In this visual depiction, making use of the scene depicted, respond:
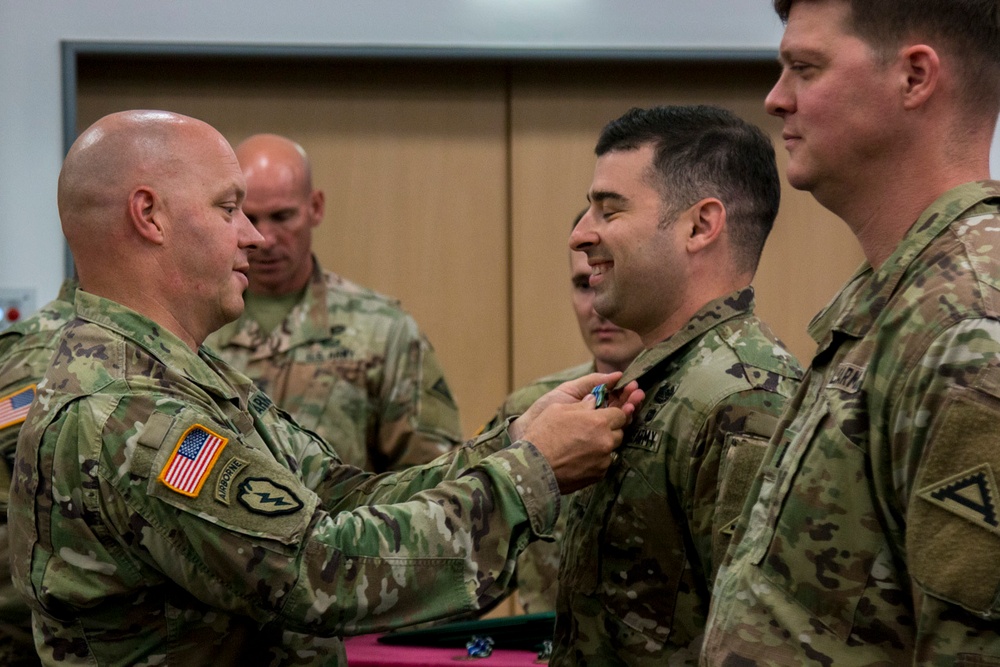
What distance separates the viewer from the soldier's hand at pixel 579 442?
1848 mm

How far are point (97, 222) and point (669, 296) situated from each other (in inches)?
37.3

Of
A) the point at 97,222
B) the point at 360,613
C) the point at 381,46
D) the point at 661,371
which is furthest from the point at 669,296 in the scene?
the point at 381,46

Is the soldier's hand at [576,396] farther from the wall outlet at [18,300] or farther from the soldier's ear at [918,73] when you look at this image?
the wall outlet at [18,300]

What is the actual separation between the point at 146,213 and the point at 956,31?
1.23 metres

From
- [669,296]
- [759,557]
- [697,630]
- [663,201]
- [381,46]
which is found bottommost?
[697,630]

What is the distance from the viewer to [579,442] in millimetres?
1851

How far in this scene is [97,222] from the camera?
6.22 feet

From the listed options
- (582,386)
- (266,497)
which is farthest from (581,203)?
(266,497)

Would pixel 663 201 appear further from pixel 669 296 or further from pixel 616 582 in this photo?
pixel 616 582

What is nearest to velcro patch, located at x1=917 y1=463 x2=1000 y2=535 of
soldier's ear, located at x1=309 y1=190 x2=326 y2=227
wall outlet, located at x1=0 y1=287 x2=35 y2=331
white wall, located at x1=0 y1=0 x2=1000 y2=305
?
soldier's ear, located at x1=309 y1=190 x2=326 y2=227

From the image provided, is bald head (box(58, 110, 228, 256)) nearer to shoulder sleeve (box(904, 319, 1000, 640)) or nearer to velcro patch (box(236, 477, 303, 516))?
velcro patch (box(236, 477, 303, 516))

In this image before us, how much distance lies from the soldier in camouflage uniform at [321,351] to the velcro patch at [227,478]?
1810mm

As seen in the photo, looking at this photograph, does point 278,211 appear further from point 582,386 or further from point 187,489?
point 187,489

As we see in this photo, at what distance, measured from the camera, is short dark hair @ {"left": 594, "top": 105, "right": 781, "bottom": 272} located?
2068 millimetres
